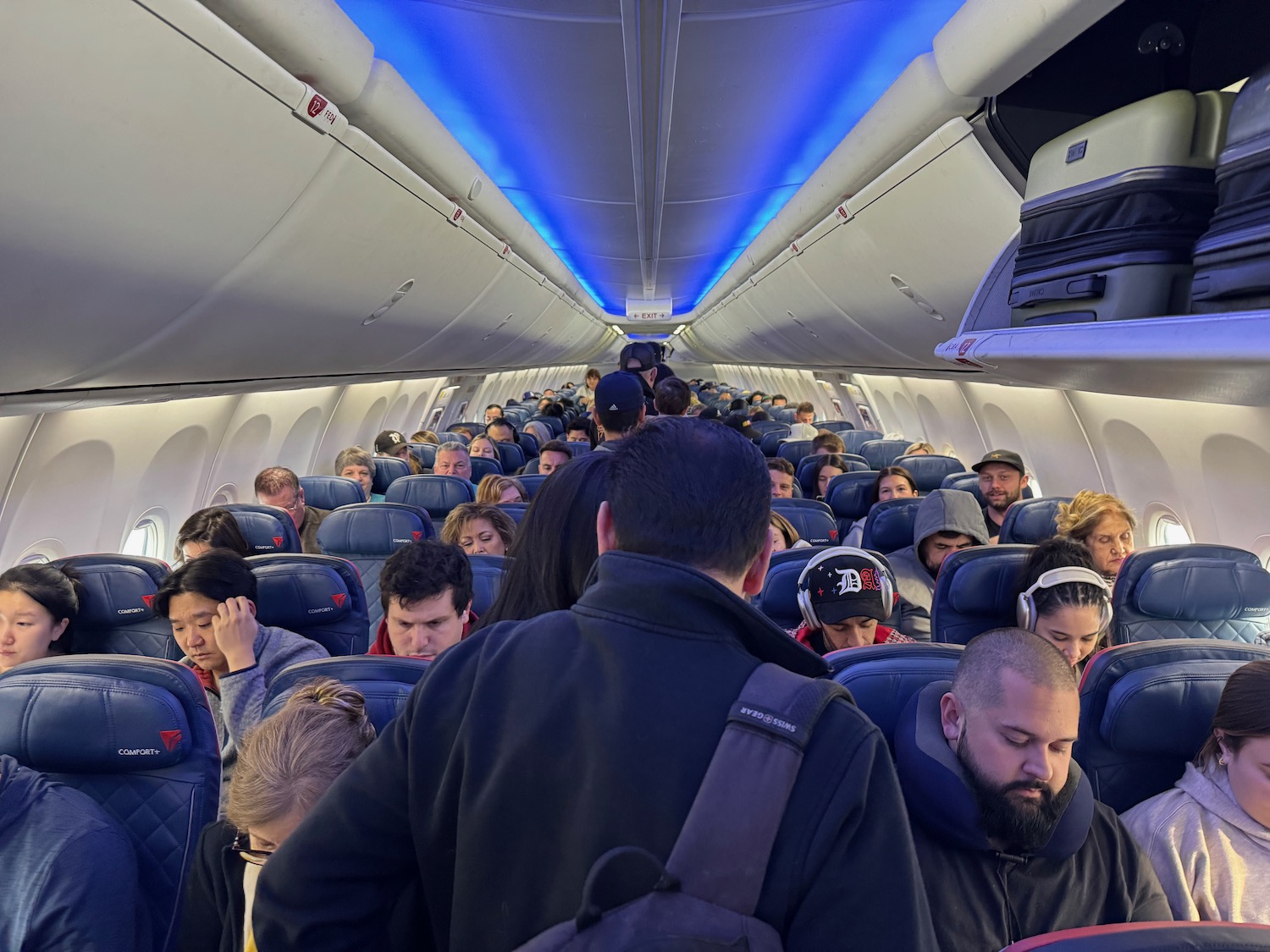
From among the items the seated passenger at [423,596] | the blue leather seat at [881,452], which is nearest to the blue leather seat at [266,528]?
the seated passenger at [423,596]

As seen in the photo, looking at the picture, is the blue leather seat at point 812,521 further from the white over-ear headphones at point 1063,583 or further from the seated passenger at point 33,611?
the seated passenger at point 33,611

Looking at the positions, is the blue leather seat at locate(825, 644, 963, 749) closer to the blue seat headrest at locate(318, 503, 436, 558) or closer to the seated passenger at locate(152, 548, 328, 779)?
the seated passenger at locate(152, 548, 328, 779)

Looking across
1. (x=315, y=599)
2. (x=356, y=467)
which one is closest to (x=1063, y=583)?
(x=315, y=599)

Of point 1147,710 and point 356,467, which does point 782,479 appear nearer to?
point 356,467

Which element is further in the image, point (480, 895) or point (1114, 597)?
point (1114, 597)

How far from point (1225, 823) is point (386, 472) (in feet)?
22.8

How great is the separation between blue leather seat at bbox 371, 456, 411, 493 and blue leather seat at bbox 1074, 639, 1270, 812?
21.1ft

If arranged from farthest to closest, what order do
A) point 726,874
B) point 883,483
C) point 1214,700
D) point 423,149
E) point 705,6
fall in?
point 883,483 < point 423,149 < point 705,6 < point 1214,700 < point 726,874

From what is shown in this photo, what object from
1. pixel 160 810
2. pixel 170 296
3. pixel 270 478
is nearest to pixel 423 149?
pixel 170 296

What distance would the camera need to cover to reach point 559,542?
1848 mm

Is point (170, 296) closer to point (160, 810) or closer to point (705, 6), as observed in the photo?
point (160, 810)

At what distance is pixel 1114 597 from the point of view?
3725 mm

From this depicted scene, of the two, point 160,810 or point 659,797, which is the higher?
point 659,797

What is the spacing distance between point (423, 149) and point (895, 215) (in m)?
2.54
